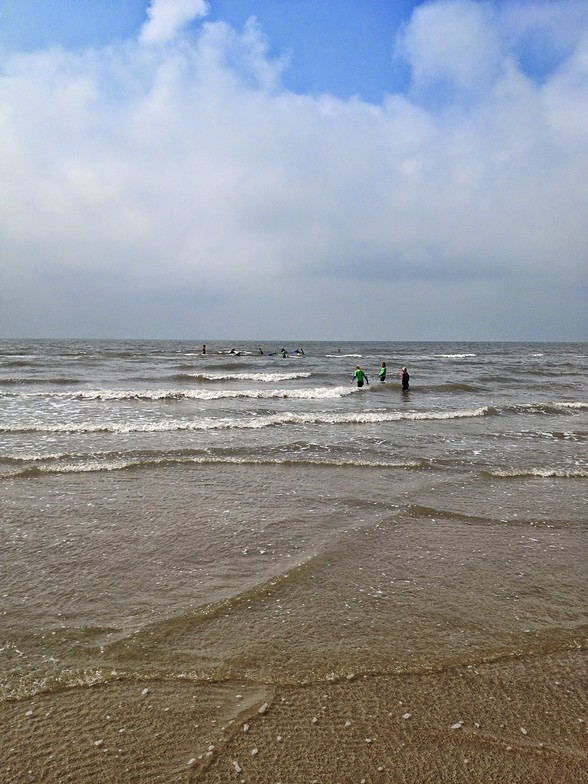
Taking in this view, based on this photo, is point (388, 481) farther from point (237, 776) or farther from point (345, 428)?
point (237, 776)

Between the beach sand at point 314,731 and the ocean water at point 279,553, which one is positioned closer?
the beach sand at point 314,731

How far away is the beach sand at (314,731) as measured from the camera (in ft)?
9.80

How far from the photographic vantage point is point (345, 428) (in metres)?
16.5

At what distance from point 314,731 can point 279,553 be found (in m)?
3.11

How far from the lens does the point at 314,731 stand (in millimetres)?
3311

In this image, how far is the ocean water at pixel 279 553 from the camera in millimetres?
4223

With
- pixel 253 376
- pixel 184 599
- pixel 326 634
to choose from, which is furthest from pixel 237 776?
pixel 253 376

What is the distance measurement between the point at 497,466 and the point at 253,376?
30.0 m

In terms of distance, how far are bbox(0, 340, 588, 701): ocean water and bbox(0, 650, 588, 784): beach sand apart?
0.21 metres

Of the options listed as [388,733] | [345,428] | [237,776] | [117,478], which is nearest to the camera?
[237,776]

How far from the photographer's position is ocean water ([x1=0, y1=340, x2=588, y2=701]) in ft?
13.9

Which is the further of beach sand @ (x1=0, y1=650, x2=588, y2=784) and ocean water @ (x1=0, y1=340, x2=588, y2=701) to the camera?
ocean water @ (x1=0, y1=340, x2=588, y2=701)

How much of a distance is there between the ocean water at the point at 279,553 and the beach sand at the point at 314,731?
21cm

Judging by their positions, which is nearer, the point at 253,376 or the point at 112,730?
the point at 112,730
